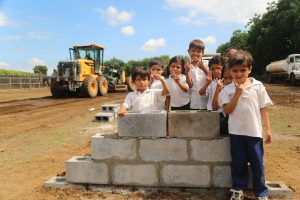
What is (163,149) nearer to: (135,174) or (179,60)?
(135,174)

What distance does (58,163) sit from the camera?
5.81 m

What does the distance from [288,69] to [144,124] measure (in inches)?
938

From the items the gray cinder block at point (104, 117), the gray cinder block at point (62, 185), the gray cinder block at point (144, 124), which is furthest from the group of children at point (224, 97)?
the gray cinder block at point (104, 117)

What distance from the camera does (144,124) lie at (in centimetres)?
423

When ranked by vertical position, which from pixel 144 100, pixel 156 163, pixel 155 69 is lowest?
pixel 156 163

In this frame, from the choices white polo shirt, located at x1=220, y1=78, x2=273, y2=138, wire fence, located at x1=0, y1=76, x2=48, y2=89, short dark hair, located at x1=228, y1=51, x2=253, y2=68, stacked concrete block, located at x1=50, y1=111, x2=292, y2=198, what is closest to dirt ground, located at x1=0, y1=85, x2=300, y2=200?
stacked concrete block, located at x1=50, y1=111, x2=292, y2=198

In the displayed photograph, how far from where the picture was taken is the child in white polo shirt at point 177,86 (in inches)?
172

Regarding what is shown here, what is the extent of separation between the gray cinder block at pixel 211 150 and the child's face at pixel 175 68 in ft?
2.88

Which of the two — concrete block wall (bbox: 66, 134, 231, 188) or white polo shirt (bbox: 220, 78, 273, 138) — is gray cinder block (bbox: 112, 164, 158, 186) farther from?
white polo shirt (bbox: 220, 78, 273, 138)

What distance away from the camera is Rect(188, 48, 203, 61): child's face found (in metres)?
4.25

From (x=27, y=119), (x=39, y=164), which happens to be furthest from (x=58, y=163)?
(x=27, y=119)

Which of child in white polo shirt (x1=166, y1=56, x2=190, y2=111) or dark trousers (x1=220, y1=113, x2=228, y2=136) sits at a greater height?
child in white polo shirt (x1=166, y1=56, x2=190, y2=111)

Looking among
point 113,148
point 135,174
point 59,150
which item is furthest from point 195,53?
point 59,150

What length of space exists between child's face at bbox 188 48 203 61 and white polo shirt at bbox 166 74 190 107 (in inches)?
12.2
